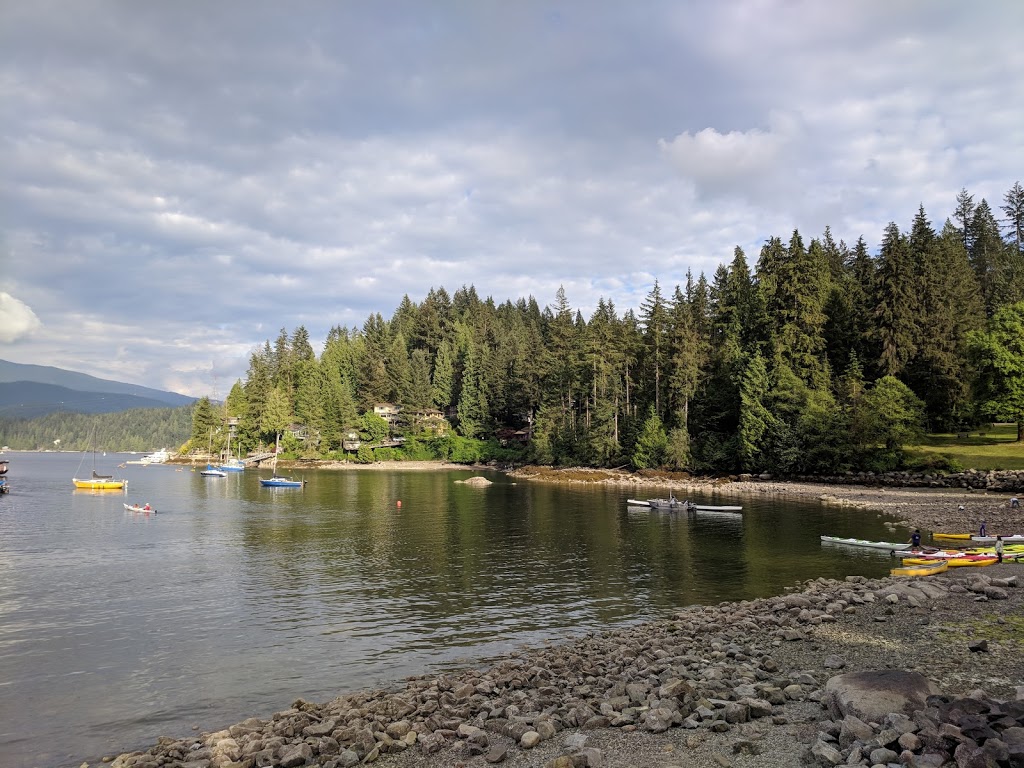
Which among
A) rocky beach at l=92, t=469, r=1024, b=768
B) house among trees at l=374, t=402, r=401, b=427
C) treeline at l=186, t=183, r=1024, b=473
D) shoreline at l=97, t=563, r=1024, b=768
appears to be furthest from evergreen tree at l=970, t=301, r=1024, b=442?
house among trees at l=374, t=402, r=401, b=427

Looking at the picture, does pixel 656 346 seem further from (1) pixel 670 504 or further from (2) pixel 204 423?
(2) pixel 204 423

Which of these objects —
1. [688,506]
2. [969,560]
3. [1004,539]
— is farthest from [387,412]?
[969,560]

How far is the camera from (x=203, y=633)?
21562 mm

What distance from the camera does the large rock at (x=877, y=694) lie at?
375 inches

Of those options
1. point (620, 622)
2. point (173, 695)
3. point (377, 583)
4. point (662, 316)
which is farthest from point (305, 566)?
point (662, 316)

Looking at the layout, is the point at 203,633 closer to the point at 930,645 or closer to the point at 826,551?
the point at 930,645

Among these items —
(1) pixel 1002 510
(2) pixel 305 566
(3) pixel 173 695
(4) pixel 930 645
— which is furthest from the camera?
(1) pixel 1002 510

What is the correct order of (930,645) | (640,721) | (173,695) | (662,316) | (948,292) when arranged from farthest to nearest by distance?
(662,316)
(948,292)
(173,695)
(930,645)
(640,721)

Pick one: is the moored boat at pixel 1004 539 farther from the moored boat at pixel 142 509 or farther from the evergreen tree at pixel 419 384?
the evergreen tree at pixel 419 384

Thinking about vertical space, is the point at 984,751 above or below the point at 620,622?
above

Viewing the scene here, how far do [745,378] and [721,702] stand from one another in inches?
2833

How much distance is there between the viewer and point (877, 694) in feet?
32.6

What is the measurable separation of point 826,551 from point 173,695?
32.7 m

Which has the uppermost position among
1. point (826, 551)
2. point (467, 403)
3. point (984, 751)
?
point (467, 403)
